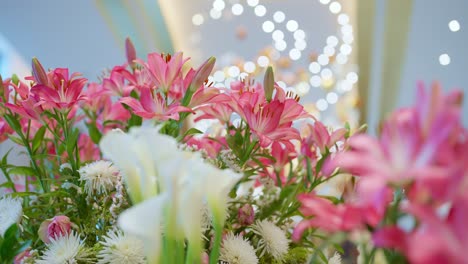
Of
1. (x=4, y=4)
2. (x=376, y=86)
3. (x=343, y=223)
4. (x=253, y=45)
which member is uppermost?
(x=4, y=4)

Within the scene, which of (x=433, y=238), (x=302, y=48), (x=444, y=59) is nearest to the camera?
(x=433, y=238)

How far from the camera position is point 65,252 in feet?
1.39

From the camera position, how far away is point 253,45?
213 centimetres

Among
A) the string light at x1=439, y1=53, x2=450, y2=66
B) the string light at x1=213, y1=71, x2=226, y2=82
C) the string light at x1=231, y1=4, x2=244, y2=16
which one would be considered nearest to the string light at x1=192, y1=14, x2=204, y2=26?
the string light at x1=231, y1=4, x2=244, y2=16

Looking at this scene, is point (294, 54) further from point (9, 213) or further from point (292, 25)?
point (9, 213)

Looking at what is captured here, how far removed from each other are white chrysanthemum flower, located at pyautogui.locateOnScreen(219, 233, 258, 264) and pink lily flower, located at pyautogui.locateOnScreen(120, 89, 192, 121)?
5.0 inches

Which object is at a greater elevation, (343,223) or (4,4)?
(4,4)

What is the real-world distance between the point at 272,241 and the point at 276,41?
1.71m

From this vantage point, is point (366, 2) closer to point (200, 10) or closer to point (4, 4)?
point (200, 10)

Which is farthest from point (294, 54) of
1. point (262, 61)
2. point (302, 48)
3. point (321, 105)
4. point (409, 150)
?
point (409, 150)

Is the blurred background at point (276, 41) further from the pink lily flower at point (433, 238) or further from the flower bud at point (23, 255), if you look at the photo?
the pink lily flower at point (433, 238)

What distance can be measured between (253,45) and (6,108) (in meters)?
1.66

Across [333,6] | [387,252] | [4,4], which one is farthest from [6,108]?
[333,6]

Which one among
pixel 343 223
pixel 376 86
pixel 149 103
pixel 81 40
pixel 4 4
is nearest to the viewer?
pixel 343 223
